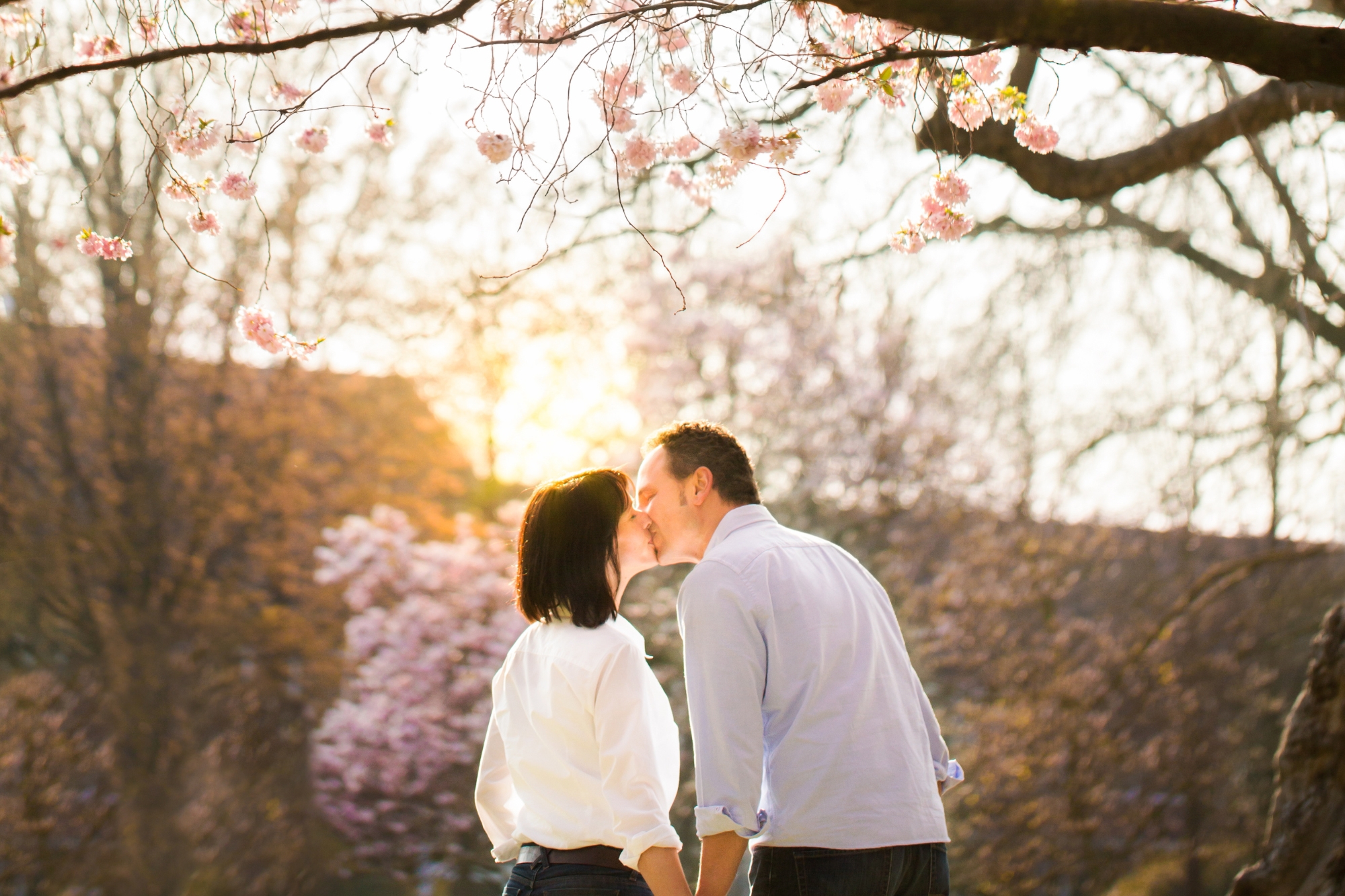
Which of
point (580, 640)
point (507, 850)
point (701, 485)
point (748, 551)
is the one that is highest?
point (701, 485)

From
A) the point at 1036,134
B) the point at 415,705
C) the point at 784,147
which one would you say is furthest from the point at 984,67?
the point at 415,705

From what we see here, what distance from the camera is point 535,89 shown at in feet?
8.15

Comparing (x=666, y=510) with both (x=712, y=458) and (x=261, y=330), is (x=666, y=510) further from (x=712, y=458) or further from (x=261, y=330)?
(x=261, y=330)

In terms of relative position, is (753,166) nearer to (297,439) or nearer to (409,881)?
(409,881)

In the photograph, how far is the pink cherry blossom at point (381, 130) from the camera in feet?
9.67

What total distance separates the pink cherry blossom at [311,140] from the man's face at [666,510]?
1901 millimetres

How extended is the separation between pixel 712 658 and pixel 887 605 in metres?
0.42

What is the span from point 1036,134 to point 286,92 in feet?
7.07

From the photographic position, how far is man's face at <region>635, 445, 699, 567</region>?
206cm

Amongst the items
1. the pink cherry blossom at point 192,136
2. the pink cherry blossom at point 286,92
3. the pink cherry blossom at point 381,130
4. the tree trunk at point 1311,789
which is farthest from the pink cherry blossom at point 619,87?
the tree trunk at point 1311,789

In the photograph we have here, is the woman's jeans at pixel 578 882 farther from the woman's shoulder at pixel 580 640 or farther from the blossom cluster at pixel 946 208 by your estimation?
the blossom cluster at pixel 946 208

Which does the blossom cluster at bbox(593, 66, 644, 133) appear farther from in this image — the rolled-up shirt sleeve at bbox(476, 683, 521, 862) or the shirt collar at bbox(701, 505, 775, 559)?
the rolled-up shirt sleeve at bbox(476, 683, 521, 862)

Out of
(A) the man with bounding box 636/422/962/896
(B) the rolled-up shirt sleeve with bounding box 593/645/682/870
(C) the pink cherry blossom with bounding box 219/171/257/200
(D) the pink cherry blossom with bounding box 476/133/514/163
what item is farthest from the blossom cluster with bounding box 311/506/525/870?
(A) the man with bounding box 636/422/962/896

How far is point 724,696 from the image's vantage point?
1716mm
